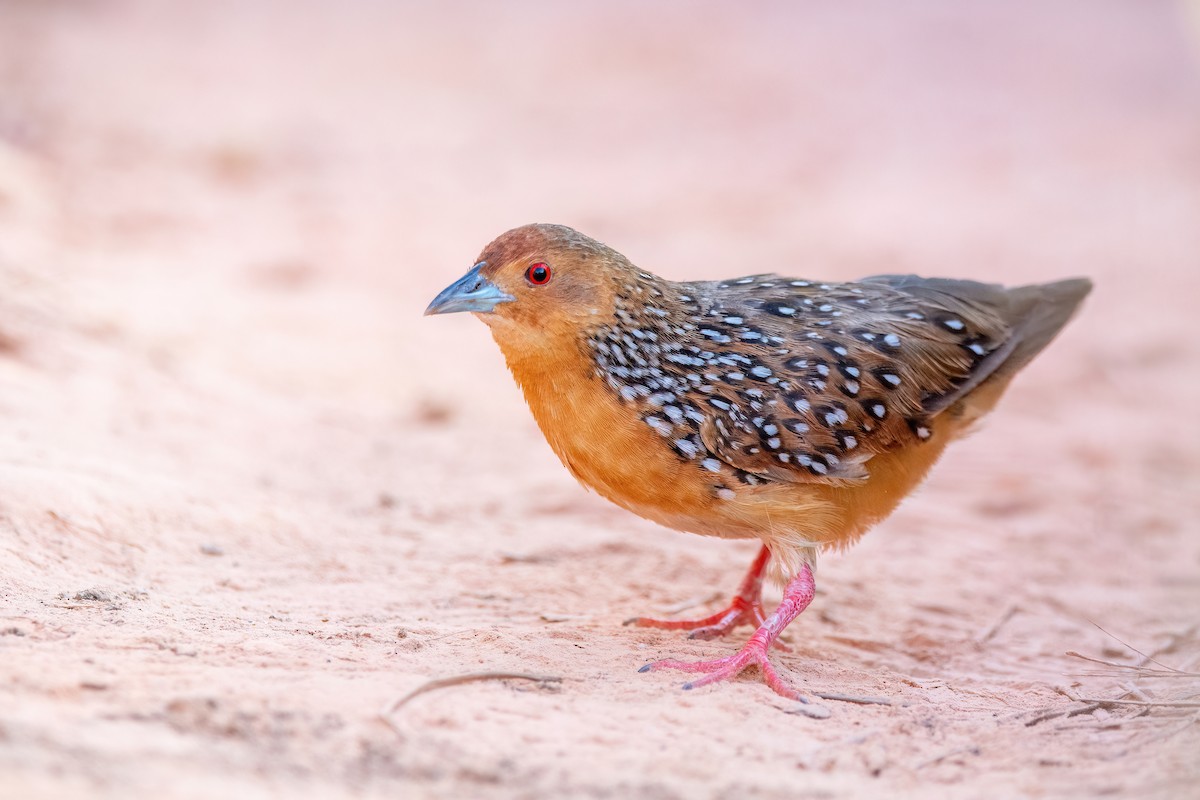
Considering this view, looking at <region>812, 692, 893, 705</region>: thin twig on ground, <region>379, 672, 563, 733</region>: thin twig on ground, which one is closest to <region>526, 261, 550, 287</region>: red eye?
<region>379, 672, 563, 733</region>: thin twig on ground

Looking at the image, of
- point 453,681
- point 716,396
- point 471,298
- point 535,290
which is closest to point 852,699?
point 716,396

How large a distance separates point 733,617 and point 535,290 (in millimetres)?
1898

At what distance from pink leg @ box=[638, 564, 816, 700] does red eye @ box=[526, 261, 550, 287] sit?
1.62 meters

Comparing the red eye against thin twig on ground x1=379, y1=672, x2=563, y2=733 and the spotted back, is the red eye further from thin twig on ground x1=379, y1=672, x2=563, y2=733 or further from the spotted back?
thin twig on ground x1=379, y1=672, x2=563, y2=733

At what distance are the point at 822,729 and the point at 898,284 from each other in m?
2.49

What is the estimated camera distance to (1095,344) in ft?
32.6

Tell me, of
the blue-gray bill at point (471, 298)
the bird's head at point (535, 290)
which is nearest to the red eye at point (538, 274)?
the bird's head at point (535, 290)

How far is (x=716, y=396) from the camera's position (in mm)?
4586

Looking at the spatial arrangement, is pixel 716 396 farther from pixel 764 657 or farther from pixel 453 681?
pixel 453 681

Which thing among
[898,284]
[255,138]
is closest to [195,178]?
[255,138]

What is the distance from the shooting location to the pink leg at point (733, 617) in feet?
16.8

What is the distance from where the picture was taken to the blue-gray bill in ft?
14.8

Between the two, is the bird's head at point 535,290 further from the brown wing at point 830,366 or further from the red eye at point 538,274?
the brown wing at point 830,366

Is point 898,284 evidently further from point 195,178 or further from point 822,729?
point 195,178
